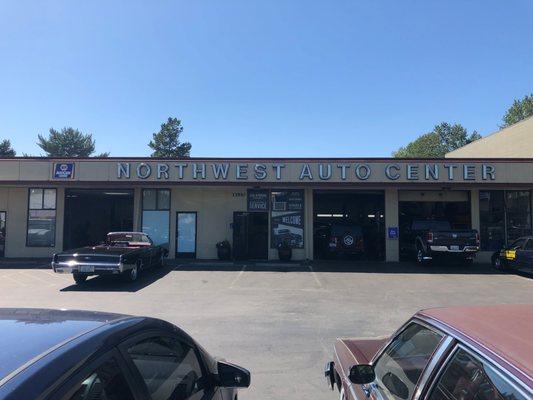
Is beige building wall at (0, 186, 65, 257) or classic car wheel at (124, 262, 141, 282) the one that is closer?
classic car wheel at (124, 262, 141, 282)

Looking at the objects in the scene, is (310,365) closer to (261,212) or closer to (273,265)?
(273,265)

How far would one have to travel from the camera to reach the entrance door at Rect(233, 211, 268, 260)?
2262 centimetres

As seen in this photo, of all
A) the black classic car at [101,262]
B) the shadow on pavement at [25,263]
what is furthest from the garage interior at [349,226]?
the shadow on pavement at [25,263]

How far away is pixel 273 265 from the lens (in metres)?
20.5

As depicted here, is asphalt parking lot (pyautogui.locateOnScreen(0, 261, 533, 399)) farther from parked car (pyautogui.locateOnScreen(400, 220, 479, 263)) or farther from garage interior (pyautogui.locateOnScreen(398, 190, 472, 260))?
garage interior (pyautogui.locateOnScreen(398, 190, 472, 260))

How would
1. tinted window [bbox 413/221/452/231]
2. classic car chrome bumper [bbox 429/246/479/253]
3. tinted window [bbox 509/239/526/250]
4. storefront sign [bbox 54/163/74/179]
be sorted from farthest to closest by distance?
tinted window [bbox 413/221/452/231] < storefront sign [bbox 54/163/74/179] < classic car chrome bumper [bbox 429/246/479/253] < tinted window [bbox 509/239/526/250]

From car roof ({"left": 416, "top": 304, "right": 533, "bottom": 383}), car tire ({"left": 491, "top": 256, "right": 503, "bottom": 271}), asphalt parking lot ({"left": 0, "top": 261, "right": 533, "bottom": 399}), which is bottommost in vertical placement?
asphalt parking lot ({"left": 0, "top": 261, "right": 533, "bottom": 399})

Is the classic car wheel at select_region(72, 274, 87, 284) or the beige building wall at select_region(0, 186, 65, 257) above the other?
the beige building wall at select_region(0, 186, 65, 257)

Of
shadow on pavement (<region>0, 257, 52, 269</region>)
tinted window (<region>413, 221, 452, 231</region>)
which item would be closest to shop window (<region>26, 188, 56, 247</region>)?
shadow on pavement (<region>0, 257, 52, 269</region>)

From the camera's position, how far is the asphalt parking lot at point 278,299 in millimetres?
6895

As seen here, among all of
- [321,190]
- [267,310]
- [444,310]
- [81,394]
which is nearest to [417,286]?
[267,310]

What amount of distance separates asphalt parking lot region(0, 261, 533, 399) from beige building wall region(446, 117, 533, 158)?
1003 centimetres

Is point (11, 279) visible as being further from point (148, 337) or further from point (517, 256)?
point (517, 256)

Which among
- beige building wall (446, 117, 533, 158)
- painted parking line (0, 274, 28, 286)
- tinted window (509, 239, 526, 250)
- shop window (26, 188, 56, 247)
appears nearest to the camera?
painted parking line (0, 274, 28, 286)
